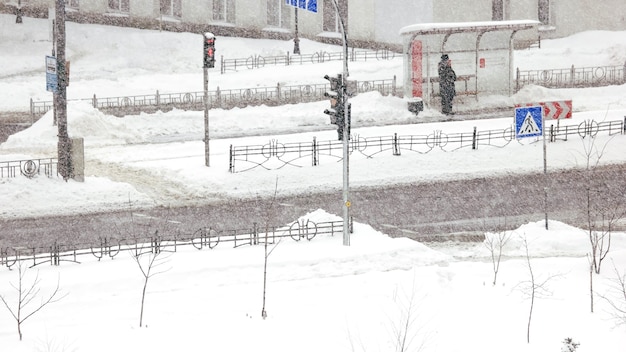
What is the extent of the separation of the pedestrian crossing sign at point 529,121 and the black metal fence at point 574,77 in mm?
17271

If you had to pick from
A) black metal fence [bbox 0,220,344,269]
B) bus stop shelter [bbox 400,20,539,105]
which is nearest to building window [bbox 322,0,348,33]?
bus stop shelter [bbox 400,20,539,105]

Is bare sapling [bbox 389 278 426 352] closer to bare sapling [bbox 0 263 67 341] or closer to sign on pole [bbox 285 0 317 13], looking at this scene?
bare sapling [bbox 0 263 67 341]

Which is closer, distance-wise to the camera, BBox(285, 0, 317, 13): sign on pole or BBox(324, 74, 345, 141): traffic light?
BBox(324, 74, 345, 141): traffic light

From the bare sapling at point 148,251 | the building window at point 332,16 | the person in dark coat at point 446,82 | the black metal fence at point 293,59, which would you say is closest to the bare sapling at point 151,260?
the bare sapling at point 148,251

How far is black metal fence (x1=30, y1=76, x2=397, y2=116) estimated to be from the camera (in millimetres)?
34125

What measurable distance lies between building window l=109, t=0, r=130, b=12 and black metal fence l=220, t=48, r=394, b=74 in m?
8.36

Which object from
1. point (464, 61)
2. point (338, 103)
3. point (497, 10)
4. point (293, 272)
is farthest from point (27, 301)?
point (497, 10)

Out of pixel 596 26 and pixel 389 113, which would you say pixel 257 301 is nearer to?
pixel 389 113

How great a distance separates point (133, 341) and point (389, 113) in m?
20.9

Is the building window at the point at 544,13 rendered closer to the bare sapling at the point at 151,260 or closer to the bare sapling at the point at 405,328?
the bare sapling at the point at 151,260

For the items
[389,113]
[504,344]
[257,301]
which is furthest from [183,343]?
[389,113]

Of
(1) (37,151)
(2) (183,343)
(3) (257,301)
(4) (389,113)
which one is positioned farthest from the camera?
(4) (389,113)

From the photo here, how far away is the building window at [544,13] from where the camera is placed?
147ft

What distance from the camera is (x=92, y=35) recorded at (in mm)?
45250
